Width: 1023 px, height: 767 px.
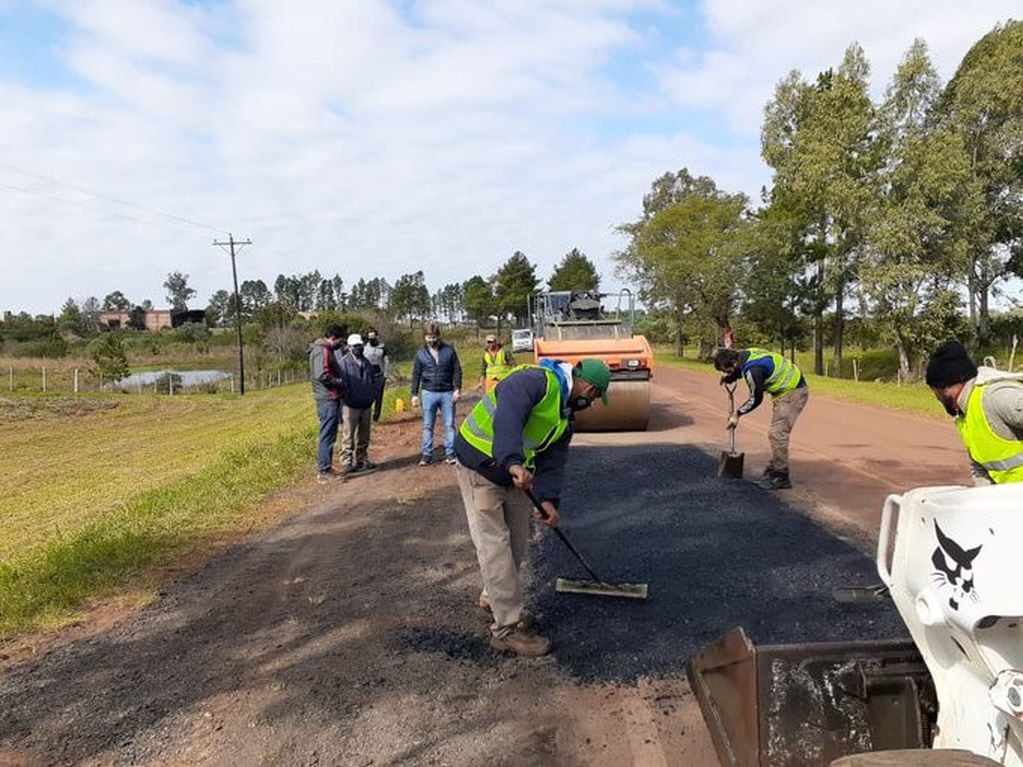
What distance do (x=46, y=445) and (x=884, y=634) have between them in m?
17.4

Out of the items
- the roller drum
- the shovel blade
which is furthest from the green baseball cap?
the roller drum

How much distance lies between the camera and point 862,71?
28.9 meters

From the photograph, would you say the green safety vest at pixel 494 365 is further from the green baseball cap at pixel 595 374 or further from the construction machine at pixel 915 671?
the construction machine at pixel 915 671

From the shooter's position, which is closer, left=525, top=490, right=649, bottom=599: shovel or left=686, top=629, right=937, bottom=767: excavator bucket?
left=686, top=629, right=937, bottom=767: excavator bucket

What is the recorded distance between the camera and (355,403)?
9.51 m

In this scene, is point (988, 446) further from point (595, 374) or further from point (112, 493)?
point (112, 493)

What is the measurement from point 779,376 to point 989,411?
4.99m

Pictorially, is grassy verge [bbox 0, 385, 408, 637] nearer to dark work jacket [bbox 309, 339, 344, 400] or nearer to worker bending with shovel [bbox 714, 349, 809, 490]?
dark work jacket [bbox 309, 339, 344, 400]

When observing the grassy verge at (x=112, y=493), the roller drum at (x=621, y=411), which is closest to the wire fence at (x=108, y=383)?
the grassy verge at (x=112, y=493)

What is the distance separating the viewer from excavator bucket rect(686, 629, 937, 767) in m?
2.57

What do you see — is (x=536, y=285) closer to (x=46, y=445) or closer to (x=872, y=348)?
(x=872, y=348)

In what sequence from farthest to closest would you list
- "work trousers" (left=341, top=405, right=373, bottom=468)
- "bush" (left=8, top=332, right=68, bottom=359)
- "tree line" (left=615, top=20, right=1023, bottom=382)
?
"bush" (left=8, top=332, right=68, bottom=359)
"tree line" (left=615, top=20, right=1023, bottom=382)
"work trousers" (left=341, top=405, right=373, bottom=468)

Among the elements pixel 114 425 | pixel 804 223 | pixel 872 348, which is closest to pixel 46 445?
pixel 114 425

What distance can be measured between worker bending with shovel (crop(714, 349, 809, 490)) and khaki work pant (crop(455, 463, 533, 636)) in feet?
13.2
